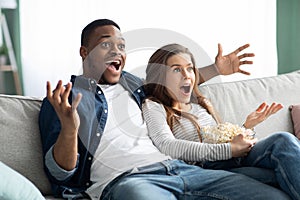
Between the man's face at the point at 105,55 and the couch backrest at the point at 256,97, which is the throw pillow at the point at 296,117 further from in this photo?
the man's face at the point at 105,55

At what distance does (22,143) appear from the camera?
193cm

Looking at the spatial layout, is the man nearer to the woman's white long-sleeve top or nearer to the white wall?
the woman's white long-sleeve top

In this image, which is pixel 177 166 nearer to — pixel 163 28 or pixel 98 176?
pixel 98 176

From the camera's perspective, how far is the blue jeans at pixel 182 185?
5.50 ft

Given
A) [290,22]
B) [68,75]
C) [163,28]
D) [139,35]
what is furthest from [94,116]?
[290,22]

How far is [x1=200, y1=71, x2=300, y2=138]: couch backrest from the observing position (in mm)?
2324

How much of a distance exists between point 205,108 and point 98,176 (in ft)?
1.76

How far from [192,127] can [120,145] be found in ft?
0.95

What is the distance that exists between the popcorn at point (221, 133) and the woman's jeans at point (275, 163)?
0.25 feet

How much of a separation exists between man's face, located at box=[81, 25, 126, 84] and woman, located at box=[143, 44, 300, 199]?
13 cm

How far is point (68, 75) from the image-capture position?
2.83 meters

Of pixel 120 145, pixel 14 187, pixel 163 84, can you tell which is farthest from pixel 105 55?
pixel 14 187

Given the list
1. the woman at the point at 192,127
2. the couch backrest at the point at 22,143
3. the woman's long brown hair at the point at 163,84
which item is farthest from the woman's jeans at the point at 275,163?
the couch backrest at the point at 22,143

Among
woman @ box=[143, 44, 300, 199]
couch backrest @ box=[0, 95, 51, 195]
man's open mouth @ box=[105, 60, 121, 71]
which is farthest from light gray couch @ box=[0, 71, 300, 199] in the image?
man's open mouth @ box=[105, 60, 121, 71]
